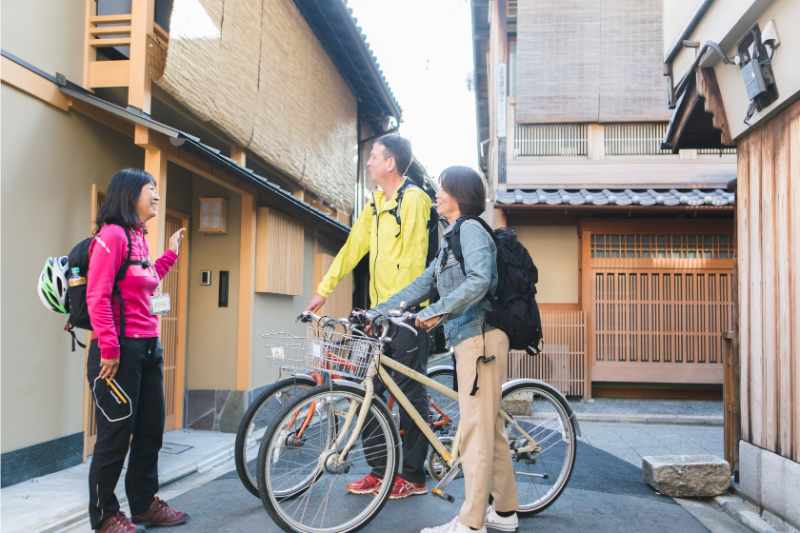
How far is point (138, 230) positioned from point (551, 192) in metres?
7.92

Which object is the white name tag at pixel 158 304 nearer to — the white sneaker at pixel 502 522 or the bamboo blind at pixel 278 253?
the white sneaker at pixel 502 522

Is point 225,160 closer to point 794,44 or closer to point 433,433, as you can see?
A: point 433,433

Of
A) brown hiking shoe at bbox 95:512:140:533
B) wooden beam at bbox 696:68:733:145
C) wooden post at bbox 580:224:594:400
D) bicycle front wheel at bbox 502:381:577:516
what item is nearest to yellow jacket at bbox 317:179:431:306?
bicycle front wheel at bbox 502:381:577:516

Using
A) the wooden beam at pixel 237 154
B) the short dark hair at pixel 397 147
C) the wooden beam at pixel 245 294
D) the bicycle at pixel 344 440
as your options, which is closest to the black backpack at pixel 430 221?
the short dark hair at pixel 397 147

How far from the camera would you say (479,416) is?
3680 mm

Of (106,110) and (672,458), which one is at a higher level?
(106,110)

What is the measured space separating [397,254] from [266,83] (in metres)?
4.24

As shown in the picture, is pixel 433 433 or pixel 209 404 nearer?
pixel 433 433

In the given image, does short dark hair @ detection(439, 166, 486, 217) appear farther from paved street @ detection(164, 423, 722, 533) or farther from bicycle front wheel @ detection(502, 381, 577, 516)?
paved street @ detection(164, 423, 722, 533)

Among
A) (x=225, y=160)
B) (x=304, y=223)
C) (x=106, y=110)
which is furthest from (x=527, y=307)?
(x=304, y=223)

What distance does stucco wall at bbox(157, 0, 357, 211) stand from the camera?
5.95m

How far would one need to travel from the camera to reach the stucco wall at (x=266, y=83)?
5.95 meters

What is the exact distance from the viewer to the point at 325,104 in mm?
10602

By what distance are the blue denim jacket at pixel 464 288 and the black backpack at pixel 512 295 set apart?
0.05 m
